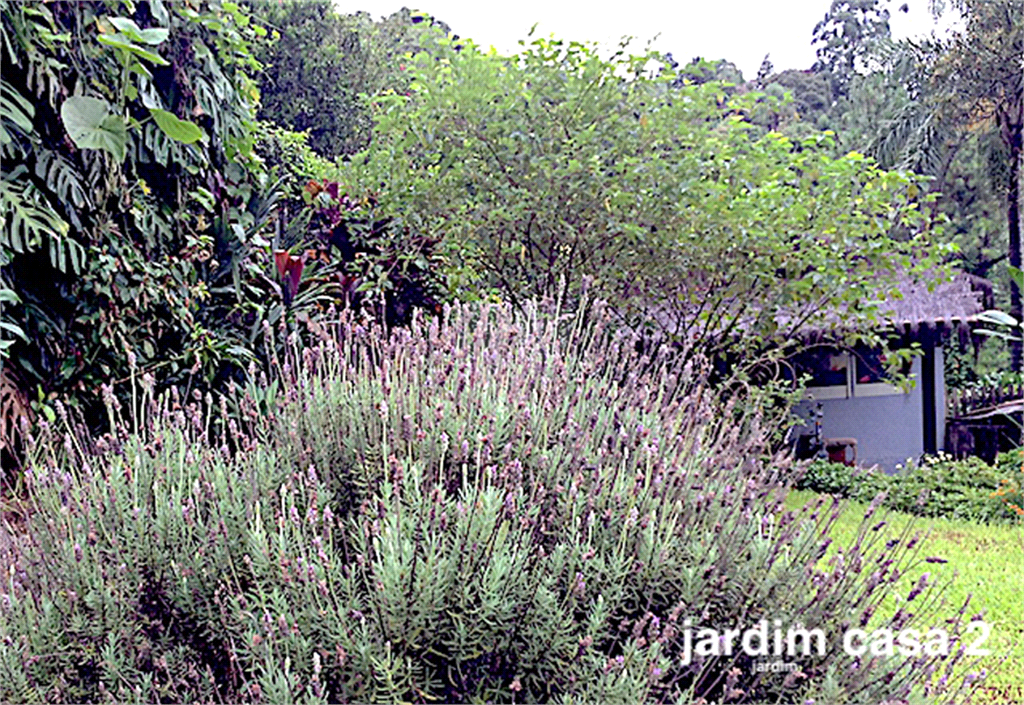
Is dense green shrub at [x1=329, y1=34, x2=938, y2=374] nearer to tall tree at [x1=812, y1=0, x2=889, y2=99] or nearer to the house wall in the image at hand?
the house wall

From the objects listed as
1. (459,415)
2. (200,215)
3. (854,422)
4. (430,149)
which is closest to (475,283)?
(430,149)

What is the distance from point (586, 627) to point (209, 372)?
104 inches

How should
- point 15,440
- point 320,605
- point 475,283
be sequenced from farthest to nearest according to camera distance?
point 475,283 < point 15,440 < point 320,605

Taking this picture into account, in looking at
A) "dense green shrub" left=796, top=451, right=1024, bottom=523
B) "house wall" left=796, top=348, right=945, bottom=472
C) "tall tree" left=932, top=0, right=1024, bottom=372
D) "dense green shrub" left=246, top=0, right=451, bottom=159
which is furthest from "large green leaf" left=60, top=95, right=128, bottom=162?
"tall tree" left=932, top=0, right=1024, bottom=372

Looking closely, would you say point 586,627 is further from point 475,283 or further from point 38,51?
point 475,283

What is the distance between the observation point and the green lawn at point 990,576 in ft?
11.8

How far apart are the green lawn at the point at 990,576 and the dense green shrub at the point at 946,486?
1.08ft

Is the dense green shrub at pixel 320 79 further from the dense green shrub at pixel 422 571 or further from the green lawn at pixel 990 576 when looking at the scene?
the dense green shrub at pixel 422 571

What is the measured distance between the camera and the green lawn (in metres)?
3.61

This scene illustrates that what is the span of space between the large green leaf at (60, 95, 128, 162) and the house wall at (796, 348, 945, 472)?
Answer: 14.0 metres

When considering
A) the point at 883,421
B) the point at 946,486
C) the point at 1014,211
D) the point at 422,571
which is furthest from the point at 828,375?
the point at 422,571

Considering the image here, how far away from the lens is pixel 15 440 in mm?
3156

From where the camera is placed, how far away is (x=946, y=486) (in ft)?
29.9

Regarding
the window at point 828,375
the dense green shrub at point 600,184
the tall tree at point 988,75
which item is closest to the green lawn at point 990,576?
the dense green shrub at point 600,184
